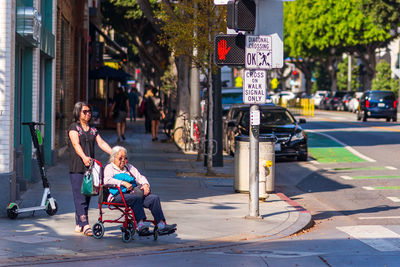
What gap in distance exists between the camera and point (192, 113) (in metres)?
25.1

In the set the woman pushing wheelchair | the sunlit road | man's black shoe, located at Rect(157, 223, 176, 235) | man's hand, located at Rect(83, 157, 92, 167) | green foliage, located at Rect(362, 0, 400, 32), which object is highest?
green foliage, located at Rect(362, 0, 400, 32)

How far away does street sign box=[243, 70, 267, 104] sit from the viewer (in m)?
11.6

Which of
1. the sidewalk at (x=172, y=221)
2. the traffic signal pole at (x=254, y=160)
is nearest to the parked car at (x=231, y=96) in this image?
the sidewalk at (x=172, y=221)

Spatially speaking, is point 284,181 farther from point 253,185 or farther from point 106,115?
point 106,115

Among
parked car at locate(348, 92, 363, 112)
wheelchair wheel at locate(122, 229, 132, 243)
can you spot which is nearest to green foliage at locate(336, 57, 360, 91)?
parked car at locate(348, 92, 363, 112)

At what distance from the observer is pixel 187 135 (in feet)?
83.4

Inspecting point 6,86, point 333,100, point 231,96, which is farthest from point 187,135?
point 333,100

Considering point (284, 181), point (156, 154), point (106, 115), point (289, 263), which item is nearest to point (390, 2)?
point (106, 115)

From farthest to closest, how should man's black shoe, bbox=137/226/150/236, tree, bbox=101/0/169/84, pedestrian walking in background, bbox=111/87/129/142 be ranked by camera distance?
tree, bbox=101/0/169/84
pedestrian walking in background, bbox=111/87/129/142
man's black shoe, bbox=137/226/150/236

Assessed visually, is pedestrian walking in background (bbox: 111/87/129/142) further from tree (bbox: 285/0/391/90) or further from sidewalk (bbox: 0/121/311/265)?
tree (bbox: 285/0/391/90)

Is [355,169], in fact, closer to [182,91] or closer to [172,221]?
[182,91]

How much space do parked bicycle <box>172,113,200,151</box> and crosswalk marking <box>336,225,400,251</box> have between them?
12.5 meters

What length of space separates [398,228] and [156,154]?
42.5 feet

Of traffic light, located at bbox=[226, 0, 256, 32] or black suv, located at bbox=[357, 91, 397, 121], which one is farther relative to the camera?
black suv, located at bbox=[357, 91, 397, 121]
